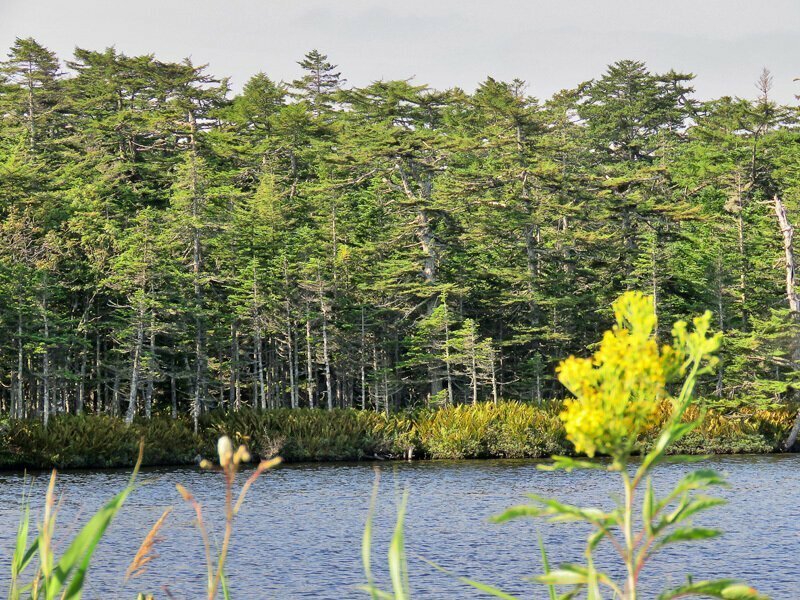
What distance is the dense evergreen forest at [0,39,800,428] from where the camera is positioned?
39500 millimetres

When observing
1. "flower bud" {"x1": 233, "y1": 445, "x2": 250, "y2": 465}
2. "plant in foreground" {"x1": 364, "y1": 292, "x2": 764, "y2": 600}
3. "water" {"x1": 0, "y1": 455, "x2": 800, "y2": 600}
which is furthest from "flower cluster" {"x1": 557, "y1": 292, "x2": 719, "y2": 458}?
"water" {"x1": 0, "y1": 455, "x2": 800, "y2": 600}

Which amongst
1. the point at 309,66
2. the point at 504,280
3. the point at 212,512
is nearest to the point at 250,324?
the point at 504,280

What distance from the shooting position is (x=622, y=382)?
2447 mm

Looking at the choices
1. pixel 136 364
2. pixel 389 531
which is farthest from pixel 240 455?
pixel 136 364

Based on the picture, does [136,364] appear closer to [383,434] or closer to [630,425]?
[383,434]

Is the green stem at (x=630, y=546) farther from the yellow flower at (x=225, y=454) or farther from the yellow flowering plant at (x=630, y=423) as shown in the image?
the yellow flower at (x=225, y=454)

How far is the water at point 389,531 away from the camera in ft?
54.7

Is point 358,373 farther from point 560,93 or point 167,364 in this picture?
point 560,93

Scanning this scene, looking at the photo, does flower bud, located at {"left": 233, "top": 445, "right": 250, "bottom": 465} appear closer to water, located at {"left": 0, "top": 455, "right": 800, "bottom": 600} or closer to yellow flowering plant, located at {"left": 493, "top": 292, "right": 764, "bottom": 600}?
yellow flowering plant, located at {"left": 493, "top": 292, "right": 764, "bottom": 600}

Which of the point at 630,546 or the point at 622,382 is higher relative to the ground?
the point at 622,382

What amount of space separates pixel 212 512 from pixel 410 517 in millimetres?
4500

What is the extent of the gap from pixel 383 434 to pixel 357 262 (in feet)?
30.3

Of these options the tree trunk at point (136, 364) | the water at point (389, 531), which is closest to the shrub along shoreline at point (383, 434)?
the tree trunk at point (136, 364)

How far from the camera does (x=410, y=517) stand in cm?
2373
